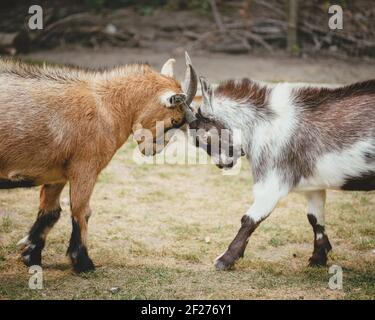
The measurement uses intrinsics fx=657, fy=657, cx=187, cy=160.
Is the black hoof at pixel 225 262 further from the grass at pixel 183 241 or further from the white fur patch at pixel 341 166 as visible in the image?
the white fur patch at pixel 341 166

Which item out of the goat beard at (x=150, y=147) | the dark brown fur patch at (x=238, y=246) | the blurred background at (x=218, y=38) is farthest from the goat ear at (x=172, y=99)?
the blurred background at (x=218, y=38)

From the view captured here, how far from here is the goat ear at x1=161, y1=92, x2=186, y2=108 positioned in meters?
5.83

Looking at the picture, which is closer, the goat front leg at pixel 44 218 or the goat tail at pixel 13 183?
the goat tail at pixel 13 183

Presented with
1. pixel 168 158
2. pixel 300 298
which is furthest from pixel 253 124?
pixel 168 158

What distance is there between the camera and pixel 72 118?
18.6ft

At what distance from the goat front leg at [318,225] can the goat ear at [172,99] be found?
1.55 metres

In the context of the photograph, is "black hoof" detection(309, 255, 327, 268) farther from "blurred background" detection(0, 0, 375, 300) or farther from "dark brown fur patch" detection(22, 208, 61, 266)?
"dark brown fur patch" detection(22, 208, 61, 266)

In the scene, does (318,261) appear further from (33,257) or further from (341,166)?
(33,257)

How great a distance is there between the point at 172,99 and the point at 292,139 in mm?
1154

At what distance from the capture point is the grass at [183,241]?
5.61m

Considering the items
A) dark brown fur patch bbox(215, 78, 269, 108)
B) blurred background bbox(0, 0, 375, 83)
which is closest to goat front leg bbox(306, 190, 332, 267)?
dark brown fur patch bbox(215, 78, 269, 108)

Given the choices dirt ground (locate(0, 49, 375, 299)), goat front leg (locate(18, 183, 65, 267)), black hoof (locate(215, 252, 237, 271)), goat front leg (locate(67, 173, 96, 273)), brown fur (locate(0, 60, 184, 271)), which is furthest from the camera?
goat front leg (locate(18, 183, 65, 267))

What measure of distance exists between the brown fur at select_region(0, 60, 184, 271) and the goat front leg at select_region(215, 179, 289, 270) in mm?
1029

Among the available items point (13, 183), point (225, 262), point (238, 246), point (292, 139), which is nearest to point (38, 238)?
point (13, 183)
